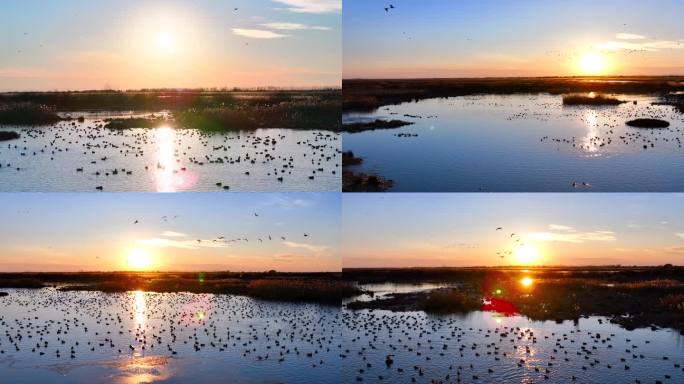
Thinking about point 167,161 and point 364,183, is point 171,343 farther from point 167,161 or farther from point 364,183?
point 364,183

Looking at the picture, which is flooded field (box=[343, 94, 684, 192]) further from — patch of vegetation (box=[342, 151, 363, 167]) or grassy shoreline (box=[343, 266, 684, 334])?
grassy shoreline (box=[343, 266, 684, 334])

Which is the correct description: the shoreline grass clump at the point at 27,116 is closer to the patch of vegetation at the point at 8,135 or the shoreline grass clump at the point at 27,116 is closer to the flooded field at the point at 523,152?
the patch of vegetation at the point at 8,135

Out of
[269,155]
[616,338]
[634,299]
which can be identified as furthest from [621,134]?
[269,155]

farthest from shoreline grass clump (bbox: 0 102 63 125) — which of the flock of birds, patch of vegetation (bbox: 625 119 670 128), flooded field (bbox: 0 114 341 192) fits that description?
patch of vegetation (bbox: 625 119 670 128)

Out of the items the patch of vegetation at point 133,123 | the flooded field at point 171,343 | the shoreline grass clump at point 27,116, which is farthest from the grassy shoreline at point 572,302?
the shoreline grass clump at point 27,116

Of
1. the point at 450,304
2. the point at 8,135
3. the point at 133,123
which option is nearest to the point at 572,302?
the point at 450,304

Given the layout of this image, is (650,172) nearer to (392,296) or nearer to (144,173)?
(392,296)
